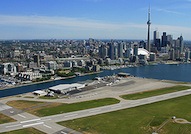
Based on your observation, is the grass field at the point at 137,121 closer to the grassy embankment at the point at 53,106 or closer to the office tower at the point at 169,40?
the grassy embankment at the point at 53,106

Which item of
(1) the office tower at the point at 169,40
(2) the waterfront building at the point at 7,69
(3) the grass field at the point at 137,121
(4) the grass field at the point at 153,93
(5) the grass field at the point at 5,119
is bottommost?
(5) the grass field at the point at 5,119

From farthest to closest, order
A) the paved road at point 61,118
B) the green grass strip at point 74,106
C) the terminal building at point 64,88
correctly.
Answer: the terminal building at point 64,88 → the green grass strip at point 74,106 → the paved road at point 61,118

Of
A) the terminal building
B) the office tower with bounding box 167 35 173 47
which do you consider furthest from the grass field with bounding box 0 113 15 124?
the office tower with bounding box 167 35 173 47

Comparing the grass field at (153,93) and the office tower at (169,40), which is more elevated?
the office tower at (169,40)

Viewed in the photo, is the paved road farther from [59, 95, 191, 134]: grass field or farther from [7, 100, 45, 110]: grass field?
[7, 100, 45, 110]: grass field

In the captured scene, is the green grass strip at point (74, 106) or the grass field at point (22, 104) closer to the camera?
the green grass strip at point (74, 106)

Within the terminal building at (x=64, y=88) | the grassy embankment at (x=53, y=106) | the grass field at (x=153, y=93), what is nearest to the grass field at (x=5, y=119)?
the grassy embankment at (x=53, y=106)

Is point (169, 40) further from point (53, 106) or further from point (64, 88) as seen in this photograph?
point (53, 106)

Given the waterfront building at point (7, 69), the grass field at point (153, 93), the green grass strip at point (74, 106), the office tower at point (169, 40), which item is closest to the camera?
the green grass strip at point (74, 106)
